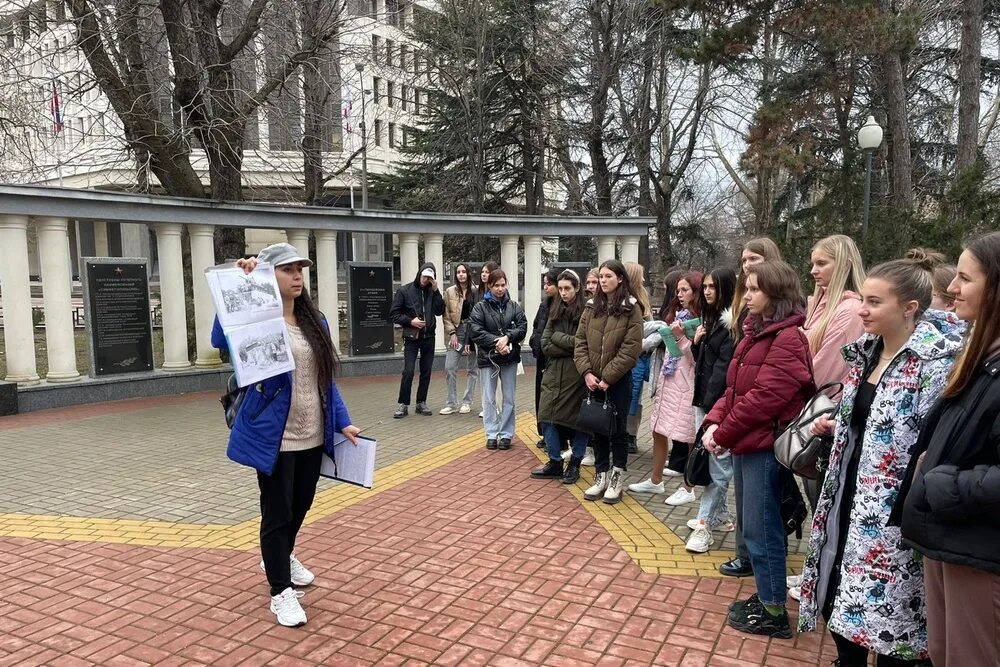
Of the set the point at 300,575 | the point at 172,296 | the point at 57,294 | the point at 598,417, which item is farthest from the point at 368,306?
the point at 300,575

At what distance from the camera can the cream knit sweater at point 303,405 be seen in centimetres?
362

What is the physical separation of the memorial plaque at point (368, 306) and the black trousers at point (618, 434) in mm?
7827

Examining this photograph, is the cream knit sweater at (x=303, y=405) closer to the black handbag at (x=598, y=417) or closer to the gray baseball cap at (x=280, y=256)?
the gray baseball cap at (x=280, y=256)

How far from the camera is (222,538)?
4.86m

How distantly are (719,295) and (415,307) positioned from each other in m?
5.10

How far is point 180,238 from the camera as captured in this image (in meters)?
11.3

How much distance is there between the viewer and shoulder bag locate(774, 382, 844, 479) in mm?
3105

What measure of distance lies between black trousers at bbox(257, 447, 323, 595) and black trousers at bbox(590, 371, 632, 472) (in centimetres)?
255

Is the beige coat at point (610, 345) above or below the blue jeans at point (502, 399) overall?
above

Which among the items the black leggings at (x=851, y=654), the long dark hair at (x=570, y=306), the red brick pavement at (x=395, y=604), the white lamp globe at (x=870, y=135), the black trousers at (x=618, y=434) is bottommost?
the red brick pavement at (x=395, y=604)

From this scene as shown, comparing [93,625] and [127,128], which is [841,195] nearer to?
[127,128]

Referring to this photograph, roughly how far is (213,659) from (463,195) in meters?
18.8

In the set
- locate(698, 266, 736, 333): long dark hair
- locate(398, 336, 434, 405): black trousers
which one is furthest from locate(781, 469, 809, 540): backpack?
locate(398, 336, 434, 405): black trousers

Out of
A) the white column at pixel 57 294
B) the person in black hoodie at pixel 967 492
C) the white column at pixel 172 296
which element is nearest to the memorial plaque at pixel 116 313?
the white column at pixel 57 294
